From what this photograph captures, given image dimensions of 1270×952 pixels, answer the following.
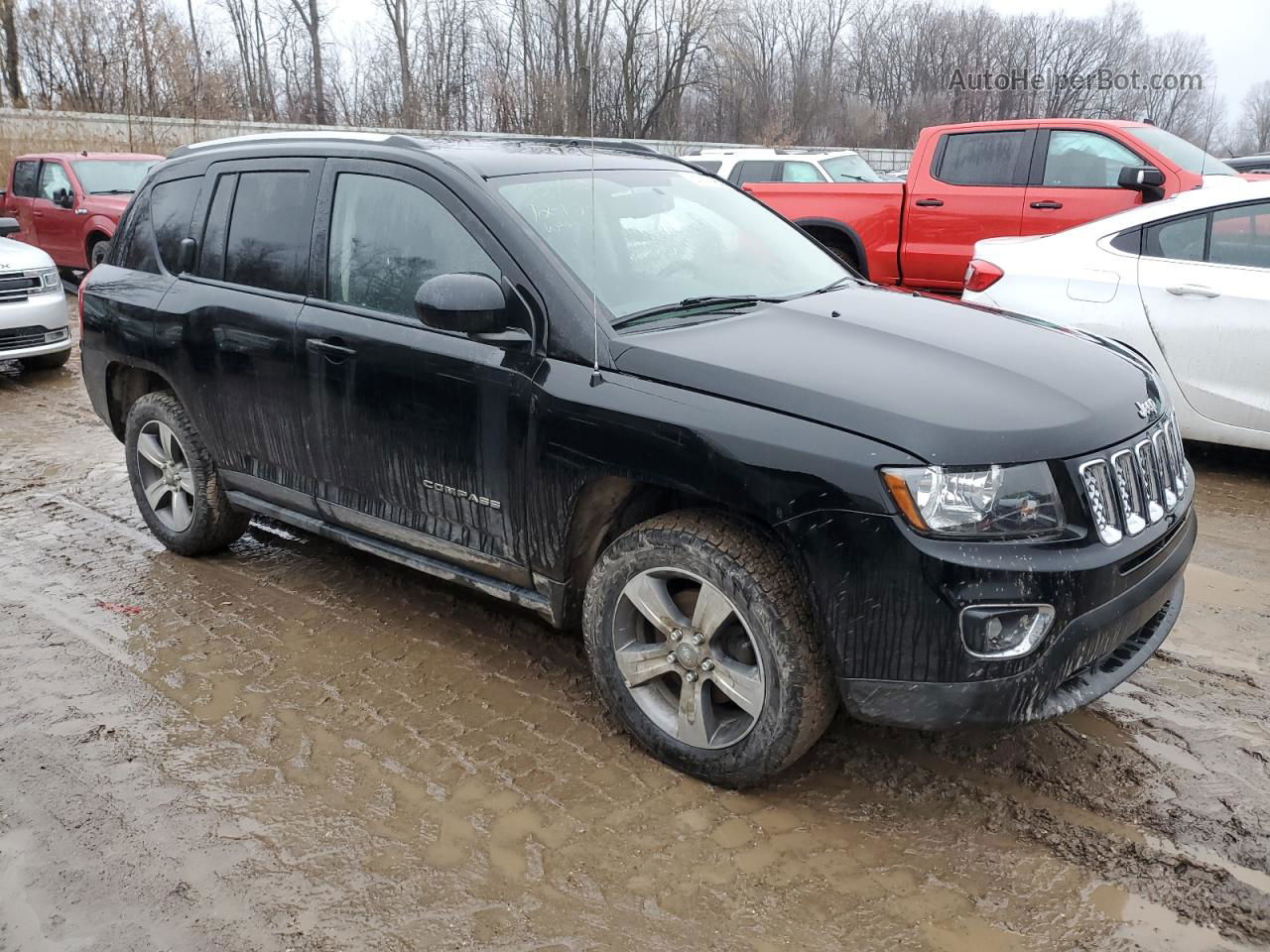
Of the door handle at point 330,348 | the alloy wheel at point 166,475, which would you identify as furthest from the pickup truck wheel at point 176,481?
the door handle at point 330,348

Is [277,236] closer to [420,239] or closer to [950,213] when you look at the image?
[420,239]

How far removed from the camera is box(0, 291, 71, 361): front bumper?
343 inches

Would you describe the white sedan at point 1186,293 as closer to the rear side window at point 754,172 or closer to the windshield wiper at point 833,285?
the windshield wiper at point 833,285

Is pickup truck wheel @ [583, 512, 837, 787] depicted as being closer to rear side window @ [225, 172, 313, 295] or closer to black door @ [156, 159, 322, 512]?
black door @ [156, 159, 322, 512]

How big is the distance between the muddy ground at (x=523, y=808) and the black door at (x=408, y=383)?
59cm

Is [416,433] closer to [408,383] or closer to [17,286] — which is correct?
[408,383]

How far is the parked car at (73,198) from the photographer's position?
42.3 ft

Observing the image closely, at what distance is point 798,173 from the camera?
11.6 m

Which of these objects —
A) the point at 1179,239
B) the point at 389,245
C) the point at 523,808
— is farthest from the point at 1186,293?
the point at 523,808

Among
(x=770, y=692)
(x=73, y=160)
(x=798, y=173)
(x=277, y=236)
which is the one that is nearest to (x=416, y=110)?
(x=73, y=160)

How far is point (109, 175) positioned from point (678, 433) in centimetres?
1342

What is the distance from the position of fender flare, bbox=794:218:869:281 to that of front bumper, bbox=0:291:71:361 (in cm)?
653

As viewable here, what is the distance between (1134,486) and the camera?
278 cm

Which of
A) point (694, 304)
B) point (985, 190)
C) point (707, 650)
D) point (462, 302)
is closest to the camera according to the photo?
point (707, 650)
